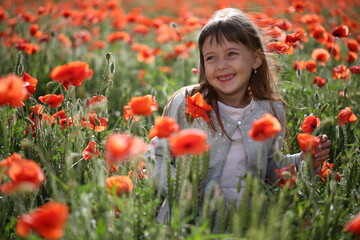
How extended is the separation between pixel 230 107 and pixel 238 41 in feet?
1.19

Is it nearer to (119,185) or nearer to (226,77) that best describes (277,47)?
(226,77)

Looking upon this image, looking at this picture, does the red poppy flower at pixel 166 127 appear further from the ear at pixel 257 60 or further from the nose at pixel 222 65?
the ear at pixel 257 60

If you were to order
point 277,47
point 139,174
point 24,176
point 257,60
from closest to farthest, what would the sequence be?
point 24,176 < point 139,174 < point 257,60 < point 277,47

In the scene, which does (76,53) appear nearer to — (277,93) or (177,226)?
(277,93)

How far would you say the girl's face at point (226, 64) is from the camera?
2.46 meters

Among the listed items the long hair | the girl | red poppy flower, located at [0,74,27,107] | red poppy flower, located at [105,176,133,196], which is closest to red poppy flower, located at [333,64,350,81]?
the long hair

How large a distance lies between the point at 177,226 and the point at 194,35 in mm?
4584

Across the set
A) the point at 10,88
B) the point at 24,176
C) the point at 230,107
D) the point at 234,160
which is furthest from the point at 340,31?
the point at 24,176

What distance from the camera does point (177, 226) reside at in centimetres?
170

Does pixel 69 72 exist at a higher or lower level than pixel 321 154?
higher

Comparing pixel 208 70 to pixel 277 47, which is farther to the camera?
pixel 277 47

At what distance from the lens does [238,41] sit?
250cm

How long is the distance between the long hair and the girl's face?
0.03 metres

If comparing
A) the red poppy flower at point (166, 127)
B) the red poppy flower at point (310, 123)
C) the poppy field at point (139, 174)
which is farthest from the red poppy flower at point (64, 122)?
the red poppy flower at point (310, 123)
